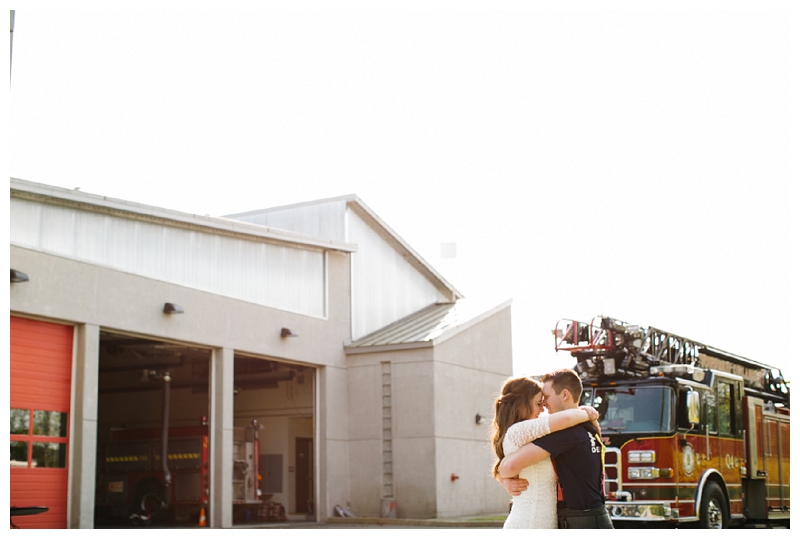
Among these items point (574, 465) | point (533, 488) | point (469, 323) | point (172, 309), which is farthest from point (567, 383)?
point (469, 323)

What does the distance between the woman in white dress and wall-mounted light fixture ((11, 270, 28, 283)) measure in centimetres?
1204

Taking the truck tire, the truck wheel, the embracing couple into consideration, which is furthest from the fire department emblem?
the truck tire

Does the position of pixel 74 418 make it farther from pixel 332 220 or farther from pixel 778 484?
pixel 778 484

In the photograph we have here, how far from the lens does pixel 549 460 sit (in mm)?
5102

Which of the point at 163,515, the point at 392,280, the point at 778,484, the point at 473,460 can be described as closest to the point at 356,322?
the point at 392,280

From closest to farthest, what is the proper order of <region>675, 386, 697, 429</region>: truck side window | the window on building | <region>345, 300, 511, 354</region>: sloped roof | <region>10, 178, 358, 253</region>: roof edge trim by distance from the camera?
<region>675, 386, 697, 429</region>: truck side window < the window on building < <region>10, 178, 358, 253</region>: roof edge trim < <region>345, 300, 511, 354</region>: sloped roof

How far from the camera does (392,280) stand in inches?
1082

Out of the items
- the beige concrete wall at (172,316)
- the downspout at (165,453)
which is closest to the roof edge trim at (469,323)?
the beige concrete wall at (172,316)

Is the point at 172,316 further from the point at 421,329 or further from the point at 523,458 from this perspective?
the point at 523,458

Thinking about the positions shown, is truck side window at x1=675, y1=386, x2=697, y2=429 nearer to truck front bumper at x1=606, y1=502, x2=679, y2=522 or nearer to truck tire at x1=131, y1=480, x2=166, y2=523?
truck front bumper at x1=606, y1=502, x2=679, y2=522

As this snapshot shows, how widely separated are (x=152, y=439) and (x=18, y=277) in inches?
347

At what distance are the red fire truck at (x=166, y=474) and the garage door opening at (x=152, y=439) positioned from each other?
0.02m

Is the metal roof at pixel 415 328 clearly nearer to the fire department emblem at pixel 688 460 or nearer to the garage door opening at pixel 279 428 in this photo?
the garage door opening at pixel 279 428

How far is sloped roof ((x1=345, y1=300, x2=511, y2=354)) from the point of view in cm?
2380
